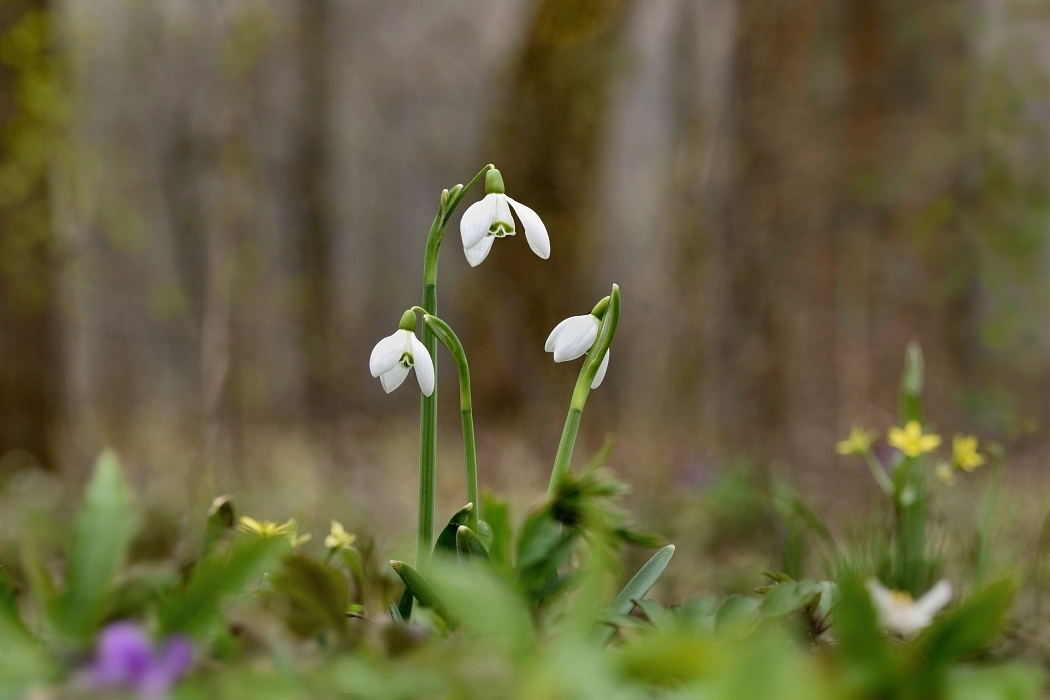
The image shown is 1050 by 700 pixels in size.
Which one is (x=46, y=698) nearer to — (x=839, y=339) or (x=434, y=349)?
(x=434, y=349)

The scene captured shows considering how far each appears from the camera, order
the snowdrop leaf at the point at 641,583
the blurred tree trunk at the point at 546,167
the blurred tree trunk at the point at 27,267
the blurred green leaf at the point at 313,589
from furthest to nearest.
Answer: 1. the blurred tree trunk at the point at 546,167
2. the blurred tree trunk at the point at 27,267
3. the snowdrop leaf at the point at 641,583
4. the blurred green leaf at the point at 313,589

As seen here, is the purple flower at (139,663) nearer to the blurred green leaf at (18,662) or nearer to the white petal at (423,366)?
the blurred green leaf at (18,662)

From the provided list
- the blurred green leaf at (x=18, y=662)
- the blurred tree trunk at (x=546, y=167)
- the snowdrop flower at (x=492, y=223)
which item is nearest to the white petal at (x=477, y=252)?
the snowdrop flower at (x=492, y=223)

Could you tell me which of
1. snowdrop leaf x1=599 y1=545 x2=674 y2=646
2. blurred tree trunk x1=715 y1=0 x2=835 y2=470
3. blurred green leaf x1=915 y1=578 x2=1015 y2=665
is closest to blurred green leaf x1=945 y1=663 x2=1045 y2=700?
blurred green leaf x1=915 y1=578 x2=1015 y2=665

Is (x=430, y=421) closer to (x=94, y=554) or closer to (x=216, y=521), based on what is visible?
(x=216, y=521)

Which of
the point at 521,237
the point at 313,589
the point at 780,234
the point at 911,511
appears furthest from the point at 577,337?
the point at 521,237

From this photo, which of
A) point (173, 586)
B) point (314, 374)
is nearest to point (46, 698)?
point (173, 586)

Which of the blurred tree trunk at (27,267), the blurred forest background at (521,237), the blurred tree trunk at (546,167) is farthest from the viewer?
the blurred tree trunk at (546,167)
